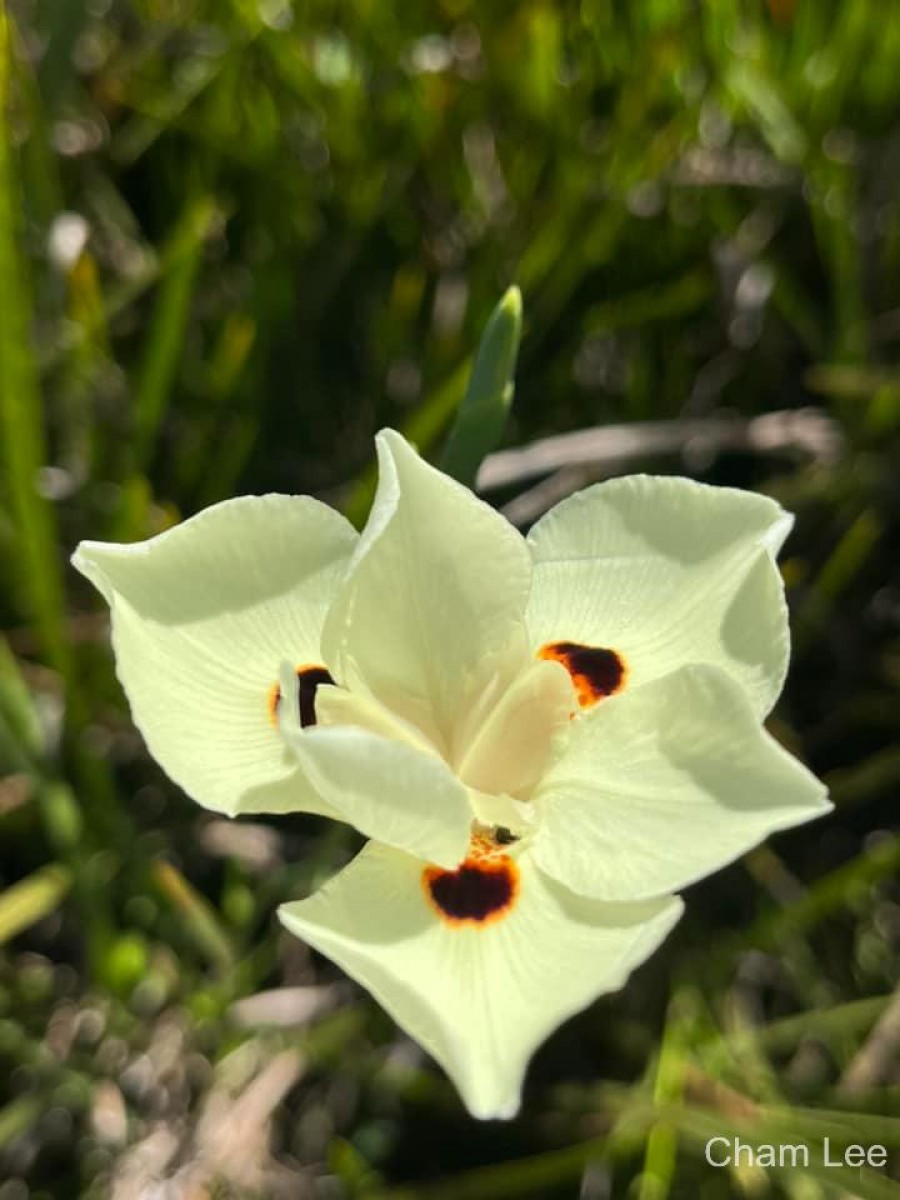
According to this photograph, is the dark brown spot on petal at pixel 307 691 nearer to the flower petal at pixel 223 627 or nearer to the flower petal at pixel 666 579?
the flower petal at pixel 223 627

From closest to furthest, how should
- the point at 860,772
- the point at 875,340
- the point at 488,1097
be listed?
1. the point at 488,1097
2. the point at 860,772
3. the point at 875,340

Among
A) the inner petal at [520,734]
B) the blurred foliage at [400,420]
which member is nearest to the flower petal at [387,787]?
the inner petal at [520,734]

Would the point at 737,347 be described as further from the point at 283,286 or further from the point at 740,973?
the point at 740,973

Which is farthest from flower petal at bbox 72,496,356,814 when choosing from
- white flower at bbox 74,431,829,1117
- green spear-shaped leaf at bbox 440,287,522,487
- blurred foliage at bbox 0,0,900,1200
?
blurred foliage at bbox 0,0,900,1200

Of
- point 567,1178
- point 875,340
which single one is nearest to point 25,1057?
point 567,1178

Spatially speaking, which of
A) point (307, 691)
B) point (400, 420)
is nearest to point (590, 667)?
point (307, 691)

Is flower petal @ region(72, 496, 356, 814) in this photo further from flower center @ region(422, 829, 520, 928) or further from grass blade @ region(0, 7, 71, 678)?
grass blade @ region(0, 7, 71, 678)
